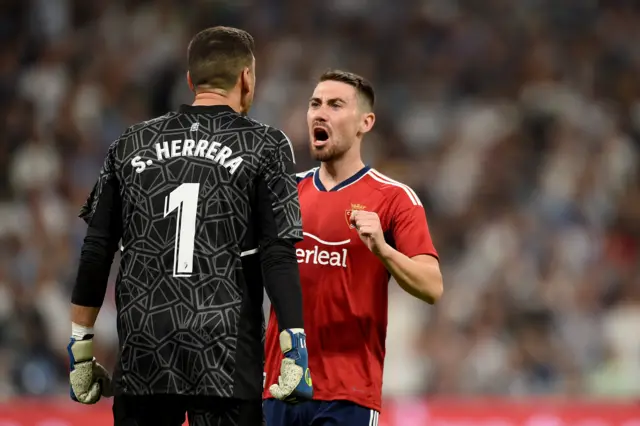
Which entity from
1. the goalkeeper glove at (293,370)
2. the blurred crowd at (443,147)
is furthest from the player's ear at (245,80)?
the blurred crowd at (443,147)

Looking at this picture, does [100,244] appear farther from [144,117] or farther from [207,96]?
[144,117]

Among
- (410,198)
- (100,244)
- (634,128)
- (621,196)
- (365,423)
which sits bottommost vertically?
(365,423)

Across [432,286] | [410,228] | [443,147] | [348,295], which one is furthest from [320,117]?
[443,147]

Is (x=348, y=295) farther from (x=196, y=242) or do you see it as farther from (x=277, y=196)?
(x=196, y=242)

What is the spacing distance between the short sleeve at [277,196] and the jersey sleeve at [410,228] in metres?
0.96

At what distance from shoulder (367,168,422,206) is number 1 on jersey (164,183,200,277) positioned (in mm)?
1333

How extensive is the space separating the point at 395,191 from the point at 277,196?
1187 mm

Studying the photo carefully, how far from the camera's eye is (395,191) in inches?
198

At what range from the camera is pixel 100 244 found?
3977 mm

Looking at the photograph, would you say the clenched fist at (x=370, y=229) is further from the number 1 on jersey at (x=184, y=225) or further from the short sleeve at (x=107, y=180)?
the short sleeve at (x=107, y=180)

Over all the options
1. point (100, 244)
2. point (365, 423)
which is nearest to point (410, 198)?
point (365, 423)

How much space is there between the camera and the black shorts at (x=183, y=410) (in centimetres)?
386

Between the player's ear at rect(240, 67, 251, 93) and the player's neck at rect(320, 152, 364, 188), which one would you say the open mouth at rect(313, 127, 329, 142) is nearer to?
the player's neck at rect(320, 152, 364, 188)

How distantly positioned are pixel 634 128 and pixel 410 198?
7740mm
